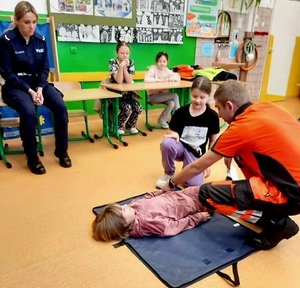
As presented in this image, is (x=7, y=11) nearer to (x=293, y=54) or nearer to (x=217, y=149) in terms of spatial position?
(x=217, y=149)

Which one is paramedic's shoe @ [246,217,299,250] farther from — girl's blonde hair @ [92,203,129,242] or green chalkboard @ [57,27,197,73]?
green chalkboard @ [57,27,197,73]

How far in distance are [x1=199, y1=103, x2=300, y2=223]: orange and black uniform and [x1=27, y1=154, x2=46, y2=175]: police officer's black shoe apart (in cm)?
157

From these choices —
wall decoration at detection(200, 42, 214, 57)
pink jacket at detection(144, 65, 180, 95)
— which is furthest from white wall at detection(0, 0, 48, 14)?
wall decoration at detection(200, 42, 214, 57)

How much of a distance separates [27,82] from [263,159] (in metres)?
2.17

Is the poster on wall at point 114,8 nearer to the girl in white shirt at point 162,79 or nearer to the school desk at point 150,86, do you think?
the girl in white shirt at point 162,79

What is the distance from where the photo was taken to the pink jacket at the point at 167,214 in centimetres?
176

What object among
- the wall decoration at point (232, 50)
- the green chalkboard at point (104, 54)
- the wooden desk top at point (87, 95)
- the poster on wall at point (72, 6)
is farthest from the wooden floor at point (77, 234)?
the wall decoration at point (232, 50)

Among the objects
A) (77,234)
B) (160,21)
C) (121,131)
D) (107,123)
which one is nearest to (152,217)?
(77,234)

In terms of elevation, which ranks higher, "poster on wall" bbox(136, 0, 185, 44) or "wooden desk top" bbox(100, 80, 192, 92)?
"poster on wall" bbox(136, 0, 185, 44)

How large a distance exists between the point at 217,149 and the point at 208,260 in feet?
1.90

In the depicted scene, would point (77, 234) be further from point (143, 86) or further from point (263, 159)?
point (143, 86)

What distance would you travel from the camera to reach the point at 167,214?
6.02 feet

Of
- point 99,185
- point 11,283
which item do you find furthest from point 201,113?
point 11,283

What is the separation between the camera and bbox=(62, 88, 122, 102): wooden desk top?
9.67 ft
